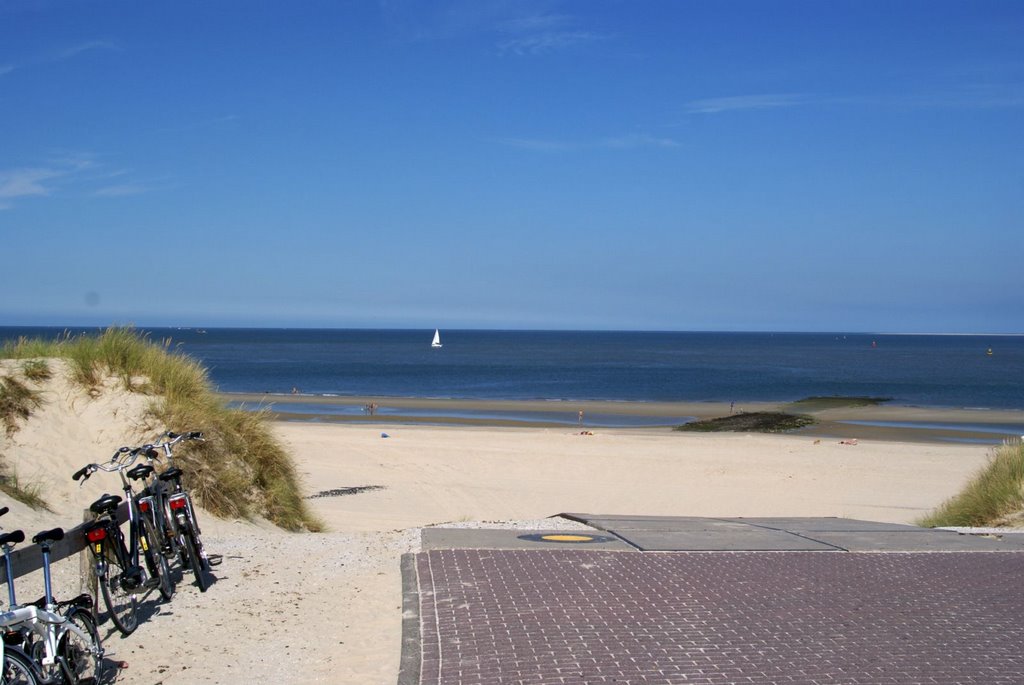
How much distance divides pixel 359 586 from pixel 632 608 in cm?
226

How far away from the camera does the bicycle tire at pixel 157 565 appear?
720 cm

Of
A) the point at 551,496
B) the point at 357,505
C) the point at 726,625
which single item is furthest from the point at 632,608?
the point at 551,496

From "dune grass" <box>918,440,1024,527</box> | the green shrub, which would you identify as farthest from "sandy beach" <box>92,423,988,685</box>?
the green shrub

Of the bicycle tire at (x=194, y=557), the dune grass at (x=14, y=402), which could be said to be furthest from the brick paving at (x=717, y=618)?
the dune grass at (x=14, y=402)

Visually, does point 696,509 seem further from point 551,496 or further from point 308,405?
point 308,405

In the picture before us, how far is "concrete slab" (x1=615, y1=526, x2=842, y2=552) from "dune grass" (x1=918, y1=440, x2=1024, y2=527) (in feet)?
12.6

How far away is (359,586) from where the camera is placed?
797cm

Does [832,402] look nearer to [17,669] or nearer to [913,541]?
[913,541]

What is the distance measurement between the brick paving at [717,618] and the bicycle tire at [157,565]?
6.26 ft

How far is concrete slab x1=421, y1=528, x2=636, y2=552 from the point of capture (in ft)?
30.6

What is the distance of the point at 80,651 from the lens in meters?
5.29

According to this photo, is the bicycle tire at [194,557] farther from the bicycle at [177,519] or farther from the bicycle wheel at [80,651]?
the bicycle wheel at [80,651]

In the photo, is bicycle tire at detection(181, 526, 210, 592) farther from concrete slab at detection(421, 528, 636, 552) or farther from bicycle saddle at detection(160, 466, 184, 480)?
concrete slab at detection(421, 528, 636, 552)

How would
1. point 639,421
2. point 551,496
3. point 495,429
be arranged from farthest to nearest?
1. point 639,421
2. point 495,429
3. point 551,496
